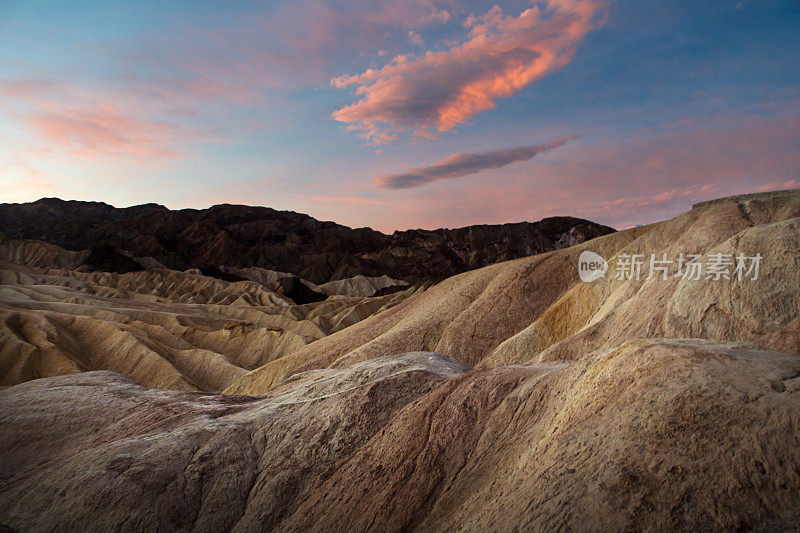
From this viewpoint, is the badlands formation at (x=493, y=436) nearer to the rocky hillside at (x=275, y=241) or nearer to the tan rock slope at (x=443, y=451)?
the tan rock slope at (x=443, y=451)

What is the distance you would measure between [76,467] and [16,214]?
159 metres

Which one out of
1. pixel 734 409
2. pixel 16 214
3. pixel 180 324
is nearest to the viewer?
pixel 734 409

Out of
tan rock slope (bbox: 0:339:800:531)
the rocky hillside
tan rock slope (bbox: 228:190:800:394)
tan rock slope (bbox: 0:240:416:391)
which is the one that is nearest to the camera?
tan rock slope (bbox: 0:339:800:531)

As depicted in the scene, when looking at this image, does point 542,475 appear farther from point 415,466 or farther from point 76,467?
point 76,467

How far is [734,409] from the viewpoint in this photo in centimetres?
468

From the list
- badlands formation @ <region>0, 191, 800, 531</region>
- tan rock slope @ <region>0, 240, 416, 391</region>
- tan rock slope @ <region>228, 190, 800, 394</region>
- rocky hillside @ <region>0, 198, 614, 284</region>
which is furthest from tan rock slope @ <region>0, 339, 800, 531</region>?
rocky hillside @ <region>0, 198, 614, 284</region>

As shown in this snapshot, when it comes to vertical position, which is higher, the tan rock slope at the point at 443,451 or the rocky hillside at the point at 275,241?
the rocky hillside at the point at 275,241

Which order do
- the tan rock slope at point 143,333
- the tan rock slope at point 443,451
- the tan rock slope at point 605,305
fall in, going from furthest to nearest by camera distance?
the tan rock slope at point 143,333 → the tan rock slope at point 605,305 → the tan rock slope at point 443,451

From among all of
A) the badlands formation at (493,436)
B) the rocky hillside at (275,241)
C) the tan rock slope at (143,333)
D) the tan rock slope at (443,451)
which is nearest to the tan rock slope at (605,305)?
the badlands formation at (493,436)

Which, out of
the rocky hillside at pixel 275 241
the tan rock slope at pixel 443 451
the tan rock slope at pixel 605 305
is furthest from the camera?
the rocky hillside at pixel 275 241

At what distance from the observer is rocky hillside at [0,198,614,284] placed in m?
→ 107

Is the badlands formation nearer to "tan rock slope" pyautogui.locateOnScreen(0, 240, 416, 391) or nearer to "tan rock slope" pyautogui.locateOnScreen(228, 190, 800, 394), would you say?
"tan rock slope" pyautogui.locateOnScreen(228, 190, 800, 394)

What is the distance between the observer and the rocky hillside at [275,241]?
350ft

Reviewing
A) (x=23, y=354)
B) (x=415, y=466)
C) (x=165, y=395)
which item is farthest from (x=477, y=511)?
(x=23, y=354)
